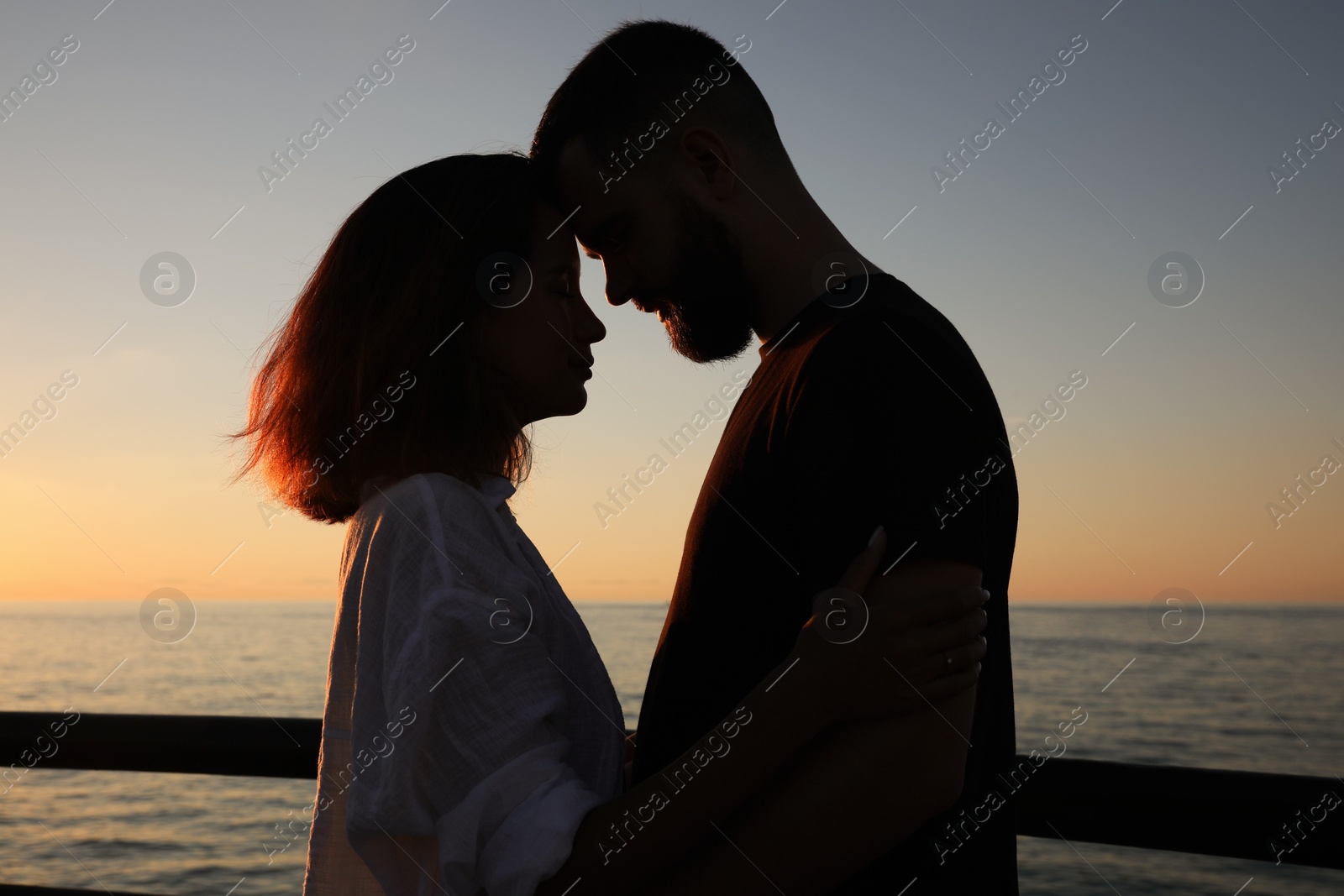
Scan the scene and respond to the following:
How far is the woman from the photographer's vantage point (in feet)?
3.79

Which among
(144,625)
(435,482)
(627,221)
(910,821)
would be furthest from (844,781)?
(144,625)

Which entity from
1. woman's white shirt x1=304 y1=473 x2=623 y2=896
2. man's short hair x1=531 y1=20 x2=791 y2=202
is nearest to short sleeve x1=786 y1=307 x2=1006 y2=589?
woman's white shirt x1=304 y1=473 x2=623 y2=896

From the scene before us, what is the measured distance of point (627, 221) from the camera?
182cm

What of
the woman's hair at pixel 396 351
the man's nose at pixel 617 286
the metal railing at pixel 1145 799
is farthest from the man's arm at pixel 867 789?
the man's nose at pixel 617 286

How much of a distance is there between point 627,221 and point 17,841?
14.5m

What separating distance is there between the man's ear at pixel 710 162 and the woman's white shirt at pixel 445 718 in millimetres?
771

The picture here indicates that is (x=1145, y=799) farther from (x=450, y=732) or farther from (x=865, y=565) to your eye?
(x=450, y=732)

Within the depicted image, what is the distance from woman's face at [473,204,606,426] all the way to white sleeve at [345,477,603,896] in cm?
38

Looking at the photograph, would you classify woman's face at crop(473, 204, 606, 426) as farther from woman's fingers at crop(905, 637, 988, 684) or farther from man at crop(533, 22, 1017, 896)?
woman's fingers at crop(905, 637, 988, 684)

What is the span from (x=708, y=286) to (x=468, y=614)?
2.71ft

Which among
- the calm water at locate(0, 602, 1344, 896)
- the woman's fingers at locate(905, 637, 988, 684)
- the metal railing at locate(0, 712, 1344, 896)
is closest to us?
the woman's fingers at locate(905, 637, 988, 684)

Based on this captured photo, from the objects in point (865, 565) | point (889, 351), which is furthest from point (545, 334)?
point (865, 565)

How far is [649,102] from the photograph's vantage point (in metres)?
1.81

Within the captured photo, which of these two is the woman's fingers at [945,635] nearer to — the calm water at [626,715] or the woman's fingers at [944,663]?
the woman's fingers at [944,663]
